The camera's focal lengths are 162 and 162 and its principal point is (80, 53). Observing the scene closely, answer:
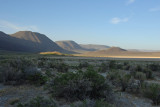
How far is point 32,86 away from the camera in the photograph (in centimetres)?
975

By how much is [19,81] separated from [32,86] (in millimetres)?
1109

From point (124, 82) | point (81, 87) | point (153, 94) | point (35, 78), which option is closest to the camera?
point (81, 87)

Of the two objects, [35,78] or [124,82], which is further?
[35,78]

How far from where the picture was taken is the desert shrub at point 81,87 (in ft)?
22.7

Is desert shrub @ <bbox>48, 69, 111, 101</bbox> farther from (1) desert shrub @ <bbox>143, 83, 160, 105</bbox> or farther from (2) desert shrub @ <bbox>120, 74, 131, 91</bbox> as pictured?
(2) desert shrub @ <bbox>120, 74, 131, 91</bbox>

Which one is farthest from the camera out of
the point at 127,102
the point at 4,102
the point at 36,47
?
the point at 36,47

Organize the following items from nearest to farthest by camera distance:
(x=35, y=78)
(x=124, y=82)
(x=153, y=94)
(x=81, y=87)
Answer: (x=81, y=87)
(x=153, y=94)
(x=124, y=82)
(x=35, y=78)

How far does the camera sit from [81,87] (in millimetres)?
7027

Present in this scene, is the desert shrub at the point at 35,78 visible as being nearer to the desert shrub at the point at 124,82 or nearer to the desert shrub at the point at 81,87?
the desert shrub at the point at 81,87

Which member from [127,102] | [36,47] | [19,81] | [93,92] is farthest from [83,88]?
[36,47]

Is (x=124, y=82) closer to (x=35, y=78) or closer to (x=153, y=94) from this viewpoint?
(x=153, y=94)

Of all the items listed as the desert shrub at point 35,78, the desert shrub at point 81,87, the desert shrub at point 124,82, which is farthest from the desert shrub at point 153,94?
the desert shrub at point 35,78

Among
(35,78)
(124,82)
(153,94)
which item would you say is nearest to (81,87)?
(153,94)

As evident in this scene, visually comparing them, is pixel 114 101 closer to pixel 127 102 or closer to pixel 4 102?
pixel 127 102
